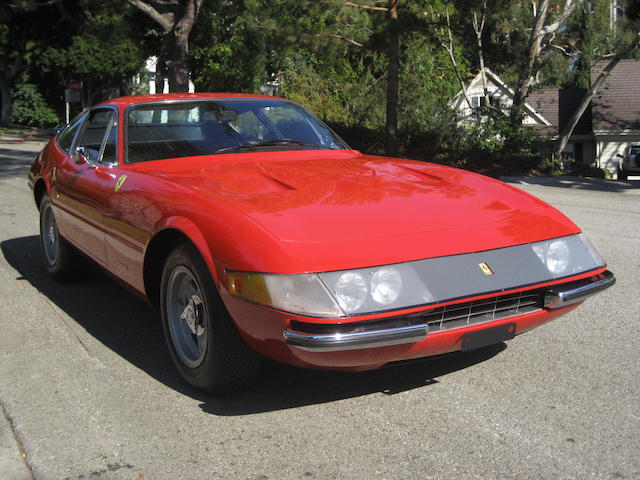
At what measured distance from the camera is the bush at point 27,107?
5109 centimetres

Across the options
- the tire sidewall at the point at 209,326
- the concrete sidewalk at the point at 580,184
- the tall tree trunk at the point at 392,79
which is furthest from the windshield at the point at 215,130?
the tall tree trunk at the point at 392,79

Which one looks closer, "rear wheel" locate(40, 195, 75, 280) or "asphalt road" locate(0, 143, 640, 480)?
"asphalt road" locate(0, 143, 640, 480)

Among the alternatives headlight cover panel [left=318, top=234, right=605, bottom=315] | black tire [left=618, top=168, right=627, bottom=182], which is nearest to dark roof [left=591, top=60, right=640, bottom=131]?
black tire [left=618, top=168, right=627, bottom=182]

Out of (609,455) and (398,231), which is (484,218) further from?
(609,455)

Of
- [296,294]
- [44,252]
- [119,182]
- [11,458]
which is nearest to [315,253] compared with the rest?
[296,294]

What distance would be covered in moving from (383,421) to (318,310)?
0.67 m

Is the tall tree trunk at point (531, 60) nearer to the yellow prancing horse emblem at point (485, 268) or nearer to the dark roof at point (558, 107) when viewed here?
the yellow prancing horse emblem at point (485, 268)

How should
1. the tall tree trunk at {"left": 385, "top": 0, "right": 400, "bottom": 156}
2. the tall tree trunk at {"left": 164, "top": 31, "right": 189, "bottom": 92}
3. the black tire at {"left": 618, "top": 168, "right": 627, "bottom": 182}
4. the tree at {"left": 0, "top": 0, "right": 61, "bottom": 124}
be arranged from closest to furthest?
the tall tree trunk at {"left": 385, "top": 0, "right": 400, "bottom": 156}, the tall tree trunk at {"left": 164, "top": 31, "right": 189, "bottom": 92}, the black tire at {"left": 618, "top": 168, "right": 627, "bottom": 182}, the tree at {"left": 0, "top": 0, "right": 61, "bottom": 124}

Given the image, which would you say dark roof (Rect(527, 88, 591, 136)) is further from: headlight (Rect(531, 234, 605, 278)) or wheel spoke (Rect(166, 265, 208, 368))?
wheel spoke (Rect(166, 265, 208, 368))

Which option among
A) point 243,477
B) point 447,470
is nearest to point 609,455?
point 447,470

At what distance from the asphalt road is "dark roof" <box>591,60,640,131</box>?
40522 millimetres

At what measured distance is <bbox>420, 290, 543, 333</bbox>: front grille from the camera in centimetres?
307

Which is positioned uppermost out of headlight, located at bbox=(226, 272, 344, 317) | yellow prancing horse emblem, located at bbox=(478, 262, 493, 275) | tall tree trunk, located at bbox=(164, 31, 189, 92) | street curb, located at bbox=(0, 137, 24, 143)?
tall tree trunk, located at bbox=(164, 31, 189, 92)

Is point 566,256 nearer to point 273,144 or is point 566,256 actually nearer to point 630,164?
point 273,144
